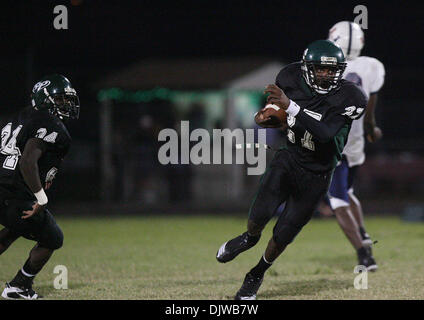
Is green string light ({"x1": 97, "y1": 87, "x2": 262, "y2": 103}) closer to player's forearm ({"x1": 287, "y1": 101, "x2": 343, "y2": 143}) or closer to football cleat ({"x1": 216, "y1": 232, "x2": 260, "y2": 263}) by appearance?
football cleat ({"x1": 216, "y1": 232, "x2": 260, "y2": 263})

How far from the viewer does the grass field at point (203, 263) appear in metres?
5.66

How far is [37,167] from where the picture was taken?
5.21 meters

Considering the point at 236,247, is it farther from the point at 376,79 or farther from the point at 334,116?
the point at 376,79

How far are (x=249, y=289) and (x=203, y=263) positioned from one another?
1951 millimetres

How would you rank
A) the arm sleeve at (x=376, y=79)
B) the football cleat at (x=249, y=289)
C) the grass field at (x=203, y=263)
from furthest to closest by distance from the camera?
the arm sleeve at (x=376, y=79)
the grass field at (x=203, y=263)
the football cleat at (x=249, y=289)

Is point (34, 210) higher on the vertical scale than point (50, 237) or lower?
higher

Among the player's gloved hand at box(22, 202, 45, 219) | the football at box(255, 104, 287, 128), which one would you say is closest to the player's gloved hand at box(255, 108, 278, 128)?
the football at box(255, 104, 287, 128)

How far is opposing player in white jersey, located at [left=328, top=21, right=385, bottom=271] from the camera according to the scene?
22.2ft

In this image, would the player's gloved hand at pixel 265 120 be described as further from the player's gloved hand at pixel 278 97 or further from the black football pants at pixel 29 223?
the black football pants at pixel 29 223

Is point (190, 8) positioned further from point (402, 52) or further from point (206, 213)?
point (206, 213)
